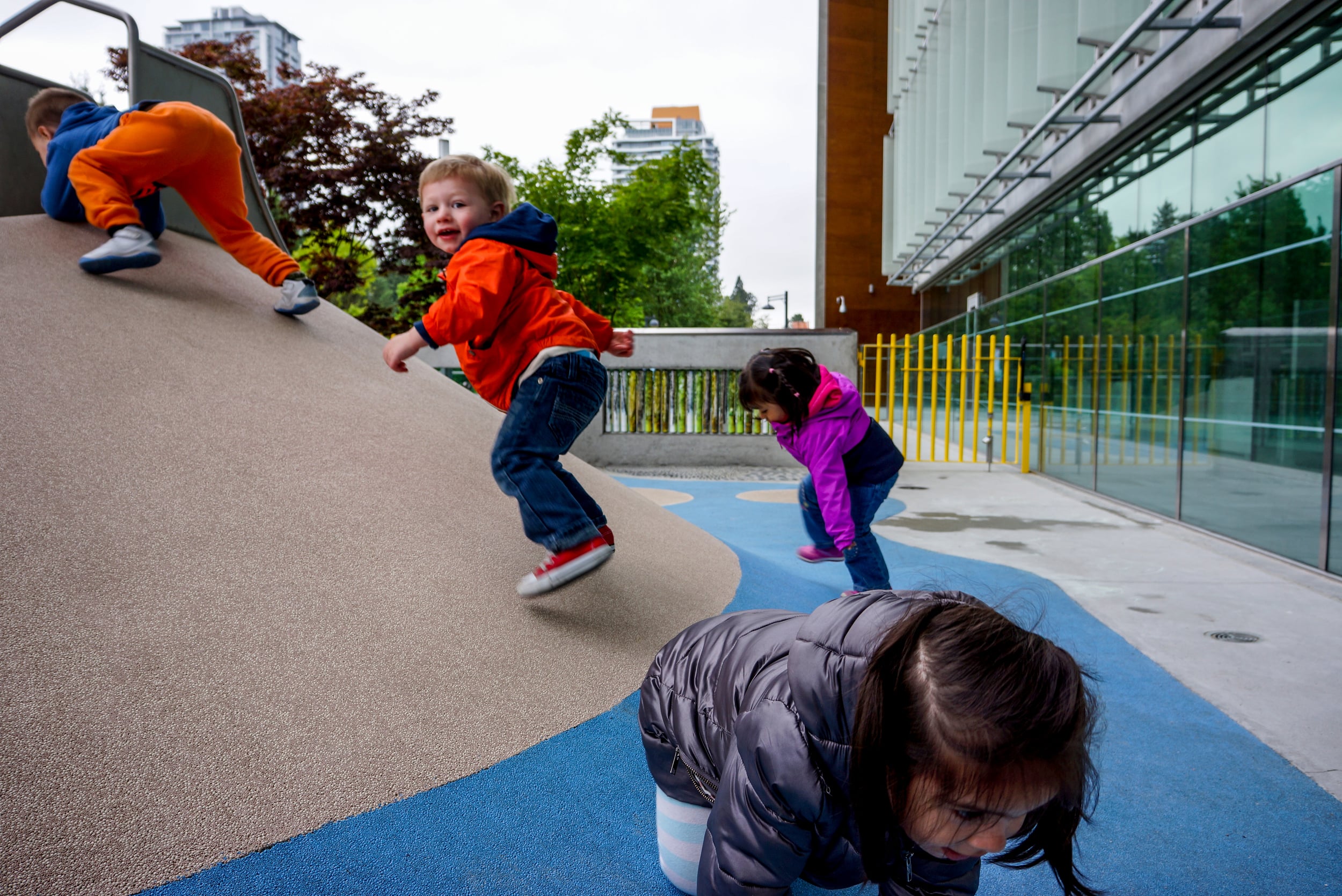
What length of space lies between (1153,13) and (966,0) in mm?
8176

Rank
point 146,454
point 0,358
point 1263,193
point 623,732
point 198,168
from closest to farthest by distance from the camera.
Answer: point 623,732, point 146,454, point 0,358, point 198,168, point 1263,193

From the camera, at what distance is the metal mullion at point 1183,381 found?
639 cm

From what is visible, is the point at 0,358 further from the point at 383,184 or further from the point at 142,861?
the point at 383,184

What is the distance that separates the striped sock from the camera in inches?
62.2

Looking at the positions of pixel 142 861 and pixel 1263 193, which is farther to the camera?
pixel 1263 193

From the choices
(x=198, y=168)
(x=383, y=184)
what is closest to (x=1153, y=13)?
(x=198, y=168)

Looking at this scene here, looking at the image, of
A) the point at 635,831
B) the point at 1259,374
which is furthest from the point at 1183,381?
the point at 635,831

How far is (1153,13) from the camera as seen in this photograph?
717 centimetres

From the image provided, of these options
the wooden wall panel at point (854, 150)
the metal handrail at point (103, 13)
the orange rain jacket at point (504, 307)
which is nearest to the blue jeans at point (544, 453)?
the orange rain jacket at point (504, 307)

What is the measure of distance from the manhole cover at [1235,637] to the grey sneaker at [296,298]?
4472 mm

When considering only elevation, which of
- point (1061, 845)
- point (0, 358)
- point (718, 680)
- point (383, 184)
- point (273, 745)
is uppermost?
point (383, 184)

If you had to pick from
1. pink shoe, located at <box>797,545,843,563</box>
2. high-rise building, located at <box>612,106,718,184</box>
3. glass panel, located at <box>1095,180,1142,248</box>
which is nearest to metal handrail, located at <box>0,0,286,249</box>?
pink shoe, located at <box>797,545,843,563</box>

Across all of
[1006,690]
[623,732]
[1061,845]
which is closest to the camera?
[1006,690]

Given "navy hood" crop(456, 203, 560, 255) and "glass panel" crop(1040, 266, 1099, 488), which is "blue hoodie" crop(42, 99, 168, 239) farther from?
"glass panel" crop(1040, 266, 1099, 488)
